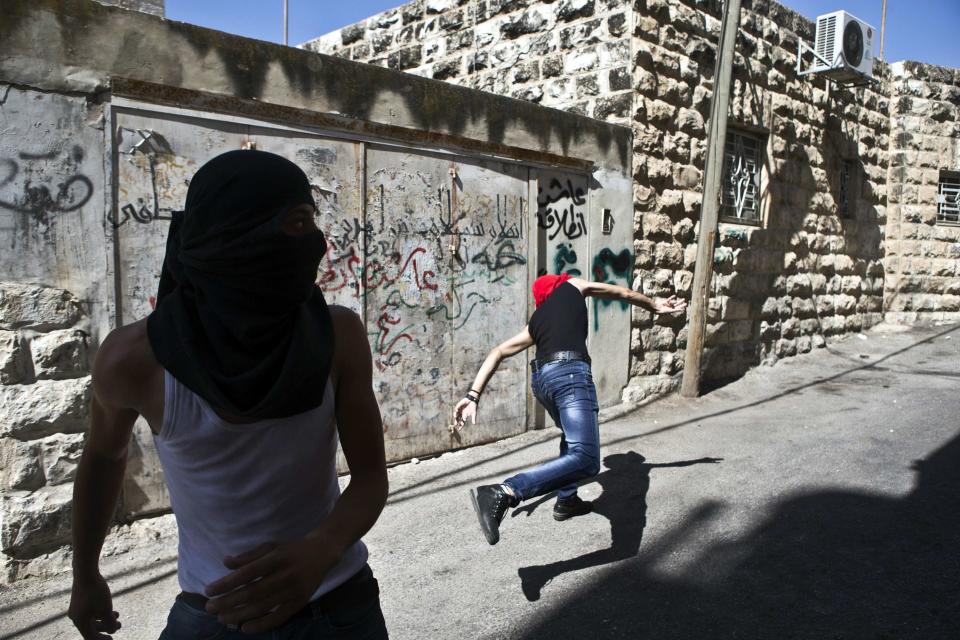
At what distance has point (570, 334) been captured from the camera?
4129 millimetres

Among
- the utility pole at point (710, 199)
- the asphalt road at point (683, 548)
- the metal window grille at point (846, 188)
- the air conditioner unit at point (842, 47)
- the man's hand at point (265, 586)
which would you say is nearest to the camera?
the man's hand at point (265, 586)

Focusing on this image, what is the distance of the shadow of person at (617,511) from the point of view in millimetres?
3797

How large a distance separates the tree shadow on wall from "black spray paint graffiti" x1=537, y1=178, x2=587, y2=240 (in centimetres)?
325

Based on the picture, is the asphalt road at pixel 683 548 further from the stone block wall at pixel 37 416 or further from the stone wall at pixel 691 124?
the stone wall at pixel 691 124

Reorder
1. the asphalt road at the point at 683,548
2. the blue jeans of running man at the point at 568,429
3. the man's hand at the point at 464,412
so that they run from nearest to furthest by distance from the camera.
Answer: the asphalt road at the point at 683,548 < the blue jeans of running man at the point at 568,429 < the man's hand at the point at 464,412

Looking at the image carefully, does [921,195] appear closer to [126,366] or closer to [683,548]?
[683,548]

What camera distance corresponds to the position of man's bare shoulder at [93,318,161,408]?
56.3 inches

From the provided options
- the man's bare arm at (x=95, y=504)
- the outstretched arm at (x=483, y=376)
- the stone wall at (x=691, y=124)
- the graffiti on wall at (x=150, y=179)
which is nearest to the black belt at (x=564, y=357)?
the outstretched arm at (x=483, y=376)

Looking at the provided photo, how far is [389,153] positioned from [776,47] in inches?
234

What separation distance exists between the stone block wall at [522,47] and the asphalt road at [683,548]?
357 cm

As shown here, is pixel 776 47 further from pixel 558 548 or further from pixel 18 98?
pixel 18 98

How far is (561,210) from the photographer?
677cm

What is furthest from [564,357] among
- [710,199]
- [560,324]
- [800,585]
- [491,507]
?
[710,199]

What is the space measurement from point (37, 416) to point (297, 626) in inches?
118
